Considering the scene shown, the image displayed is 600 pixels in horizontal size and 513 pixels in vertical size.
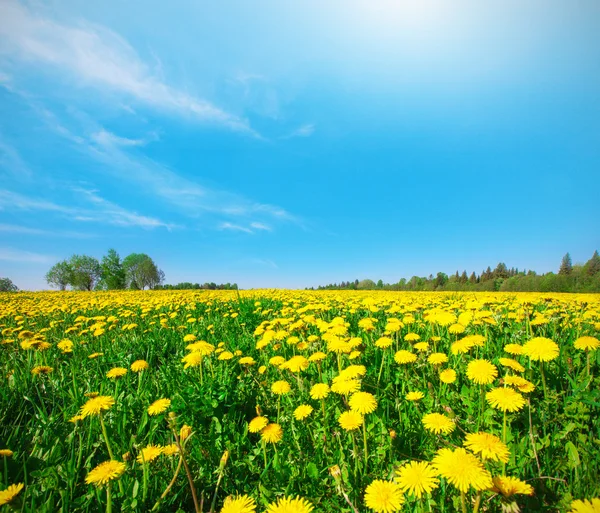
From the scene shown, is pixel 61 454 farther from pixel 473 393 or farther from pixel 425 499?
pixel 473 393

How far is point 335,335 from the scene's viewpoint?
311cm

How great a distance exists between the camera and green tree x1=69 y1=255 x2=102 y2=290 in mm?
66062

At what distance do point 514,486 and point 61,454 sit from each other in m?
2.57

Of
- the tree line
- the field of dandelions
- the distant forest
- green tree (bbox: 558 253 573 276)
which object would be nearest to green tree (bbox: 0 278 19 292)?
the tree line

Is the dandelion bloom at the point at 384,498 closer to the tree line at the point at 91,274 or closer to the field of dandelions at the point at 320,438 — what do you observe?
the field of dandelions at the point at 320,438

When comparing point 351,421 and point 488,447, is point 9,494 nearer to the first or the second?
point 351,421

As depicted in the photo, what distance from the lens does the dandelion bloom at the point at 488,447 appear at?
3.94 ft

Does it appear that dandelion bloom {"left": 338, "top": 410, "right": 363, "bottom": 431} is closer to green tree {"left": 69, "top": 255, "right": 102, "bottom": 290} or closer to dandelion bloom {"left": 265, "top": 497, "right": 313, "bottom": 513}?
dandelion bloom {"left": 265, "top": 497, "right": 313, "bottom": 513}

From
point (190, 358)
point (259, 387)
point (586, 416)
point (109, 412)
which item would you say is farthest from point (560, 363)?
point (109, 412)

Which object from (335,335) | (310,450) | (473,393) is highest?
(335,335)

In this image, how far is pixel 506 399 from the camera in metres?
1.67

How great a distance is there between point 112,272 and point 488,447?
3107 inches

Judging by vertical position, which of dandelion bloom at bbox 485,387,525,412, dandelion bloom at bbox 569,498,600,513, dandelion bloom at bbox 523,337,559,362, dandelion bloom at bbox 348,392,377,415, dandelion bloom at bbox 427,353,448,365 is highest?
dandelion bloom at bbox 523,337,559,362

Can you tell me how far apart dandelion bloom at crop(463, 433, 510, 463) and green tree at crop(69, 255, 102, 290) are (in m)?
83.3
